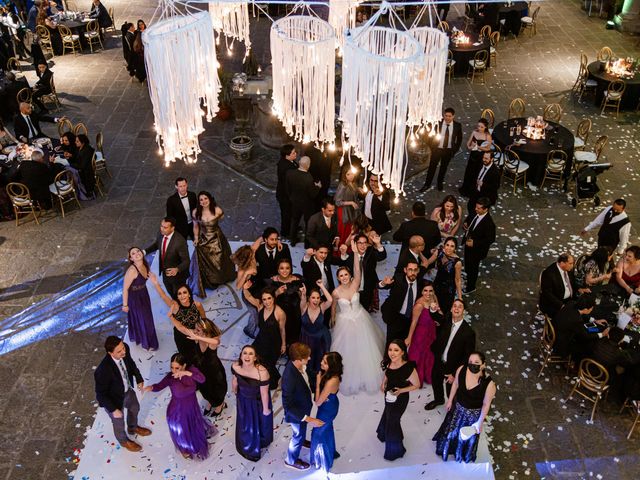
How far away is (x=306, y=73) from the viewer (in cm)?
420

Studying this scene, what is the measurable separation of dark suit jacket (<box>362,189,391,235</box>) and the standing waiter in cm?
232

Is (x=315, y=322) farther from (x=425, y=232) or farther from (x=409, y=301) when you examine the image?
(x=425, y=232)

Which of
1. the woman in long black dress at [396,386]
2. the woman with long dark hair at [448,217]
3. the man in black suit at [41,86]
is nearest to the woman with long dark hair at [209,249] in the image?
the woman with long dark hair at [448,217]

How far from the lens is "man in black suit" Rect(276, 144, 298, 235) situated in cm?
727

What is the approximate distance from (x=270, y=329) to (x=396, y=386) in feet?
4.08

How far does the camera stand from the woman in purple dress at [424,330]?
538 cm

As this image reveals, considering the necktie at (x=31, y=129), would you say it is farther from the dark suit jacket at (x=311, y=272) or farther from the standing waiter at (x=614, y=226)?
the standing waiter at (x=614, y=226)

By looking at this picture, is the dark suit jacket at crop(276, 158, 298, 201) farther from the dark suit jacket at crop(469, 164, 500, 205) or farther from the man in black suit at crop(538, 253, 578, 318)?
the man in black suit at crop(538, 253, 578, 318)

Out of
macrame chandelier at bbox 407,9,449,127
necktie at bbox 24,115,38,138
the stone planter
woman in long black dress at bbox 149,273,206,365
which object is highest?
macrame chandelier at bbox 407,9,449,127

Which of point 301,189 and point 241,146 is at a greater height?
point 301,189

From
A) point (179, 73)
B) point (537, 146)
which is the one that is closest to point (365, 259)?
point (179, 73)

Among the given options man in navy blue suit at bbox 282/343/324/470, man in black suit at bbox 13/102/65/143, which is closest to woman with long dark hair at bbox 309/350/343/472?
man in navy blue suit at bbox 282/343/324/470

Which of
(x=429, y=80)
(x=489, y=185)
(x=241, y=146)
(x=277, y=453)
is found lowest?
(x=277, y=453)

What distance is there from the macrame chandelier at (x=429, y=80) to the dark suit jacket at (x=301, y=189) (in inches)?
104
